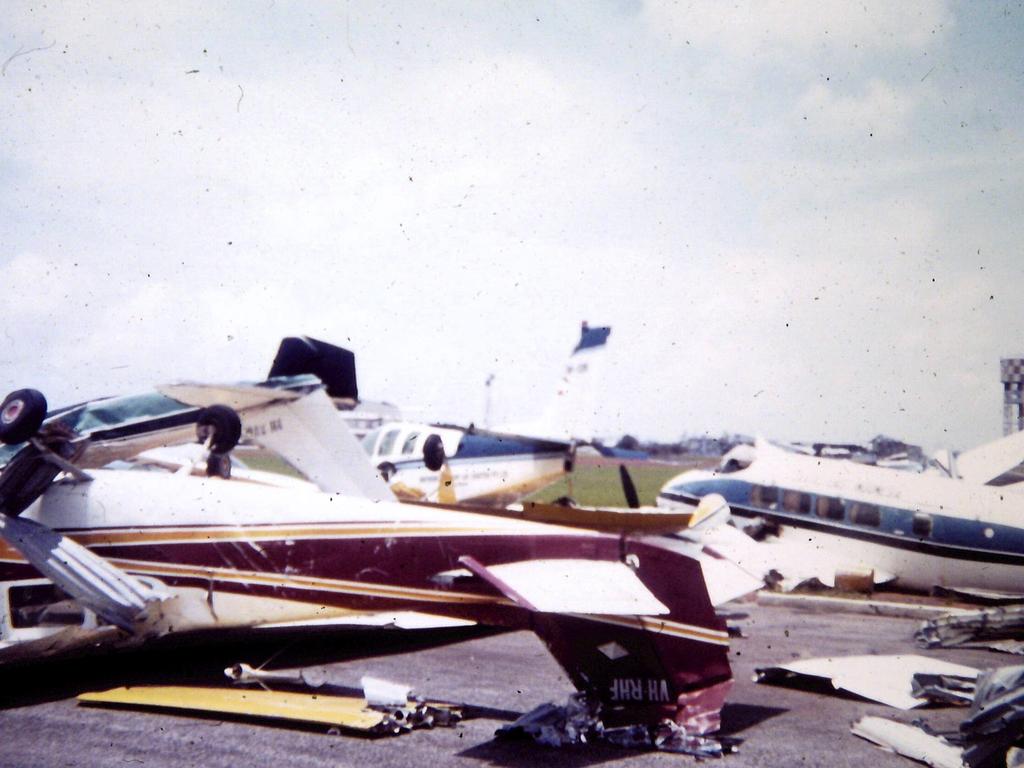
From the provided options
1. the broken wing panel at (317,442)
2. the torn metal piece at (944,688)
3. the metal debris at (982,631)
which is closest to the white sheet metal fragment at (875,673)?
the torn metal piece at (944,688)

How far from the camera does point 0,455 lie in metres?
9.35

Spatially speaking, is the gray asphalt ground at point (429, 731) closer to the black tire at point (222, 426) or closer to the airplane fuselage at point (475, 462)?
the black tire at point (222, 426)

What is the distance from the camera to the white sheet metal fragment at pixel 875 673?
7465mm

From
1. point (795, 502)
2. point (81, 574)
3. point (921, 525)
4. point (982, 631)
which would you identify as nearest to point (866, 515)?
point (921, 525)

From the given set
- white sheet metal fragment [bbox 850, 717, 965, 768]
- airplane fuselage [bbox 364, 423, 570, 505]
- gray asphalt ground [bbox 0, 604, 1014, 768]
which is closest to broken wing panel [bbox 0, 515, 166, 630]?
gray asphalt ground [bbox 0, 604, 1014, 768]

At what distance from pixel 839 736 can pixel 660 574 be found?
1.82m

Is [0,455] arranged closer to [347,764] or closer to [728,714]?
[347,764]

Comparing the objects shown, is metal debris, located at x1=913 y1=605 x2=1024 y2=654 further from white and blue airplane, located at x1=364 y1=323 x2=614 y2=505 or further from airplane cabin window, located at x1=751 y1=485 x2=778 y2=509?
white and blue airplane, located at x1=364 y1=323 x2=614 y2=505

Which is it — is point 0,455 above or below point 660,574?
above

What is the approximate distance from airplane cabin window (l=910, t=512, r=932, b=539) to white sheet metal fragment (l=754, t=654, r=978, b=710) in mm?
4827

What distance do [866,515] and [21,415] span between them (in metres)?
11.8

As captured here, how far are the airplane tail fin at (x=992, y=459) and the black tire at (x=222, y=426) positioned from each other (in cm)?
1243

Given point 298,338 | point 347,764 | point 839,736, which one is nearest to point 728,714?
point 839,736

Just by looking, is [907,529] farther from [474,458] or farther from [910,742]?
[474,458]
